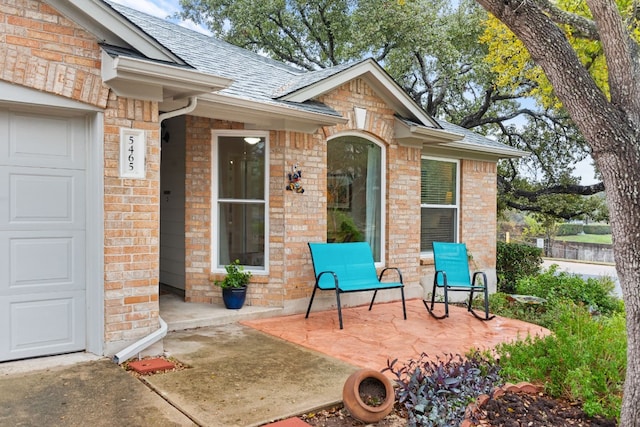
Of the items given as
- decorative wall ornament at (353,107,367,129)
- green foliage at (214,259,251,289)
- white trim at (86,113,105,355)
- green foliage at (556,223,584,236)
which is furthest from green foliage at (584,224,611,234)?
white trim at (86,113,105,355)

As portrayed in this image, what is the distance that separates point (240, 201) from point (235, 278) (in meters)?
1.04

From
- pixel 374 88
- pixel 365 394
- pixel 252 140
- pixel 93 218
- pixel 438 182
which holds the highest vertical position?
pixel 374 88

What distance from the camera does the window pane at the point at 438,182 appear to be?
8.58 m

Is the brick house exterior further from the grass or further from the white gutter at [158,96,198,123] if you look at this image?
the grass

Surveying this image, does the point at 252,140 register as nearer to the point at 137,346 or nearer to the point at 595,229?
the point at 137,346

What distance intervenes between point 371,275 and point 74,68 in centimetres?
419

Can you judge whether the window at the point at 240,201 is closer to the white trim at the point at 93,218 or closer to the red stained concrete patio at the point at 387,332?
the red stained concrete patio at the point at 387,332

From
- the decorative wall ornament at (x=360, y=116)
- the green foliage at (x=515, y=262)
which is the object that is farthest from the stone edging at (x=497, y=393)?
the green foliage at (x=515, y=262)

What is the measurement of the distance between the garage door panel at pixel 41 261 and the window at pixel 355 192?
3.56 m

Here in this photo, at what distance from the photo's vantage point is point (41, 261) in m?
4.10

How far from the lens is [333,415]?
10.9ft

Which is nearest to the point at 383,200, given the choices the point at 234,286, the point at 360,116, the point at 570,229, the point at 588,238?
the point at 360,116

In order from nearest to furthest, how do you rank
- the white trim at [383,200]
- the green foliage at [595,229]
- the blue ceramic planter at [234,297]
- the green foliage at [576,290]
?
1. the blue ceramic planter at [234,297]
2. the white trim at [383,200]
3. the green foliage at [576,290]
4. the green foliage at [595,229]

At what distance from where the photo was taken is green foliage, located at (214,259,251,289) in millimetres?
6070
